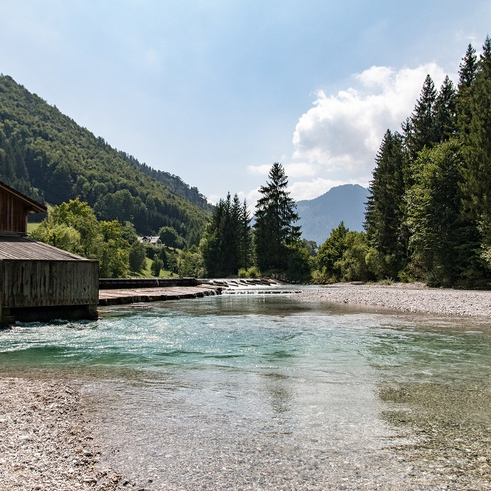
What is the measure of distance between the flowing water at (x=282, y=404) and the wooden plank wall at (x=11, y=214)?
949 cm

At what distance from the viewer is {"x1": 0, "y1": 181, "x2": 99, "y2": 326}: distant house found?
15523 millimetres

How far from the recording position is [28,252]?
17797mm

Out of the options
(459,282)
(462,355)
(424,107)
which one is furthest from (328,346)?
(424,107)

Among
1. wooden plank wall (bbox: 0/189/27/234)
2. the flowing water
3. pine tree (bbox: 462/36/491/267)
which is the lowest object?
the flowing water

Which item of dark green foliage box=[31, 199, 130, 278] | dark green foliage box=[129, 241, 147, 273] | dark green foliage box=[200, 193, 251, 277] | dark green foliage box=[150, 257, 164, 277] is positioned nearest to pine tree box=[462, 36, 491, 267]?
dark green foliage box=[31, 199, 130, 278]

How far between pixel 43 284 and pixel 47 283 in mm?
154

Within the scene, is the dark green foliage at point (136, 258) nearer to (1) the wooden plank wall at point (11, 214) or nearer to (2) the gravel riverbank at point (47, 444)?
(1) the wooden plank wall at point (11, 214)

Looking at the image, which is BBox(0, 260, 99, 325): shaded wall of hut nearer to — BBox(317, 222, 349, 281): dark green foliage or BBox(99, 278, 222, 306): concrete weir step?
BBox(99, 278, 222, 306): concrete weir step

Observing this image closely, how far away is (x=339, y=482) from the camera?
4.16 metres

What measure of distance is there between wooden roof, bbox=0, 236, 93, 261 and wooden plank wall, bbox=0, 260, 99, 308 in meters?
0.39

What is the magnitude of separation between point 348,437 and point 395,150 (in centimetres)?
6439

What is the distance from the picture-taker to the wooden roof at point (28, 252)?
654 inches

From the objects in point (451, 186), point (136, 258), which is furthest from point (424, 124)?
point (136, 258)

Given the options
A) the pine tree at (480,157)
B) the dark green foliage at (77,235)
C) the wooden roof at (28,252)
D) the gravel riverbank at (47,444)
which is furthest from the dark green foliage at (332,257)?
the gravel riverbank at (47,444)
